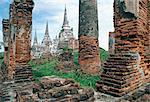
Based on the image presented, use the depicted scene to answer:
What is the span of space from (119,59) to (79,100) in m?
1.71

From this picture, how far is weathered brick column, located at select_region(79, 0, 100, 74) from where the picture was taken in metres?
11.8

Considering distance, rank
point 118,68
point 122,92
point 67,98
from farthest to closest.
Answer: point 118,68 → point 122,92 → point 67,98

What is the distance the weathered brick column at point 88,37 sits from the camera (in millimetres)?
11820

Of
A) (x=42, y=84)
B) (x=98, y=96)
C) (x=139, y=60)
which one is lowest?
(x=98, y=96)

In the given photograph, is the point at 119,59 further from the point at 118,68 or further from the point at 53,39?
the point at 53,39

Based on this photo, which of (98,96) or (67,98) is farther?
(98,96)

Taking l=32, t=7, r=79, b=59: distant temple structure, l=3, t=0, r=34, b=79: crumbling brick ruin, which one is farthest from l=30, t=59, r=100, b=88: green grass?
l=32, t=7, r=79, b=59: distant temple structure

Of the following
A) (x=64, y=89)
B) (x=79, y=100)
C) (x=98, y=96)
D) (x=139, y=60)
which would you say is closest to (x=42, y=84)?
(x=64, y=89)

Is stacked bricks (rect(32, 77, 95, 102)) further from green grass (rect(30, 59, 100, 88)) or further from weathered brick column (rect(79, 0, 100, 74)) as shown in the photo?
weathered brick column (rect(79, 0, 100, 74))

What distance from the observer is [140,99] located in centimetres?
476

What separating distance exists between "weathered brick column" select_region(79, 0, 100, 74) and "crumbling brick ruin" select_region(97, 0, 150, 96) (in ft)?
18.5

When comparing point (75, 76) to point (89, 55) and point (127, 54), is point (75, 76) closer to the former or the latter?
point (89, 55)

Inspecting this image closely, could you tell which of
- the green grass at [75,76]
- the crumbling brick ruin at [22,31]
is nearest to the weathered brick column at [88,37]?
the green grass at [75,76]

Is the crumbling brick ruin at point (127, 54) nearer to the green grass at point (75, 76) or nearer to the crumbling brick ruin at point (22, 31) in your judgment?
the green grass at point (75, 76)
